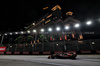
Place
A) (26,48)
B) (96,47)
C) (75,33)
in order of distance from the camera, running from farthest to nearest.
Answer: (75,33) < (26,48) < (96,47)

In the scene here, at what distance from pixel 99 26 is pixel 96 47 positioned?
2301 cm

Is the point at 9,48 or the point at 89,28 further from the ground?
the point at 89,28

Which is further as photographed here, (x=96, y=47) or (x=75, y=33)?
(x=75, y=33)

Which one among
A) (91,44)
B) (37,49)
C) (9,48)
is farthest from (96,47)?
(9,48)

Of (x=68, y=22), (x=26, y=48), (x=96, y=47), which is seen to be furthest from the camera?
(x=68, y=22)

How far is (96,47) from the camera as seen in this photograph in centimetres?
1772

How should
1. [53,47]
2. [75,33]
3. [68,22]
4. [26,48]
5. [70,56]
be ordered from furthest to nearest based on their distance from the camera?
[68,22], [75,33], [26,48], [53,47], [70,56]

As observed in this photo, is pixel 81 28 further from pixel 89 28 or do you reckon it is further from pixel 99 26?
pixel 99 26

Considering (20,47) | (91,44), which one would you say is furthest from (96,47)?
(20,47)

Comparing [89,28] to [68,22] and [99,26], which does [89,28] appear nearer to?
[99,26]

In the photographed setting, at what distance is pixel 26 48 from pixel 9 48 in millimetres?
6364

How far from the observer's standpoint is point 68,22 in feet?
137

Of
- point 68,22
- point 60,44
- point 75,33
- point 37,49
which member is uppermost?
point 68,22

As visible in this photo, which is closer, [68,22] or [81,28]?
[81,28]
